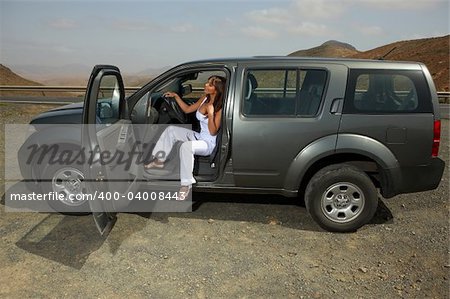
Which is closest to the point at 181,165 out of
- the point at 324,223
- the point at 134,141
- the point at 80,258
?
the point at 134,141

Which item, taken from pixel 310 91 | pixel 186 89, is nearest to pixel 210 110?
pixel 186 89

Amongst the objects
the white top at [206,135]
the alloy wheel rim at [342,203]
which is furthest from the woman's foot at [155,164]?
the alloy wheel rim at [342,203]

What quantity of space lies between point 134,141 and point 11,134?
5.58 metres

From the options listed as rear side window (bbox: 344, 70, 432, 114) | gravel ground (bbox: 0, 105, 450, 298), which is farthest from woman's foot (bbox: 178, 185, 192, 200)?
rear side window (bbox: 344, 70, 432, 114)

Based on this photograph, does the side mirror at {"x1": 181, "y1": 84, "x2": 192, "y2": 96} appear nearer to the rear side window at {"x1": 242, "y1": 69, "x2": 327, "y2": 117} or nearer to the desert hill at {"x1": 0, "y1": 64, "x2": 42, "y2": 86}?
the rear side window at {"x1": 242, "y1": 69, "x2": 327, "y2": 117}

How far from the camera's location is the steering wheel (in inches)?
185

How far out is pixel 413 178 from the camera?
4.05 m

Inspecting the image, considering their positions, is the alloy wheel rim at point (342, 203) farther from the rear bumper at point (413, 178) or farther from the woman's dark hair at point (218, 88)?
the woman's dark hair at point (218, 88)

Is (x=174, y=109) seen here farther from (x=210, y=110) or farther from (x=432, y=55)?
(x=432, y=55)

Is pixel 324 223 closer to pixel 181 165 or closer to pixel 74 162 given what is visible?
pixel 181 165

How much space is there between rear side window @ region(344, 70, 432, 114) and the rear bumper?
62 cm

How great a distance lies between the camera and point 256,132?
4004 millimetres

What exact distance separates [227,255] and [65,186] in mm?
2033

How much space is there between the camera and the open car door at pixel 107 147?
335 centimetres
